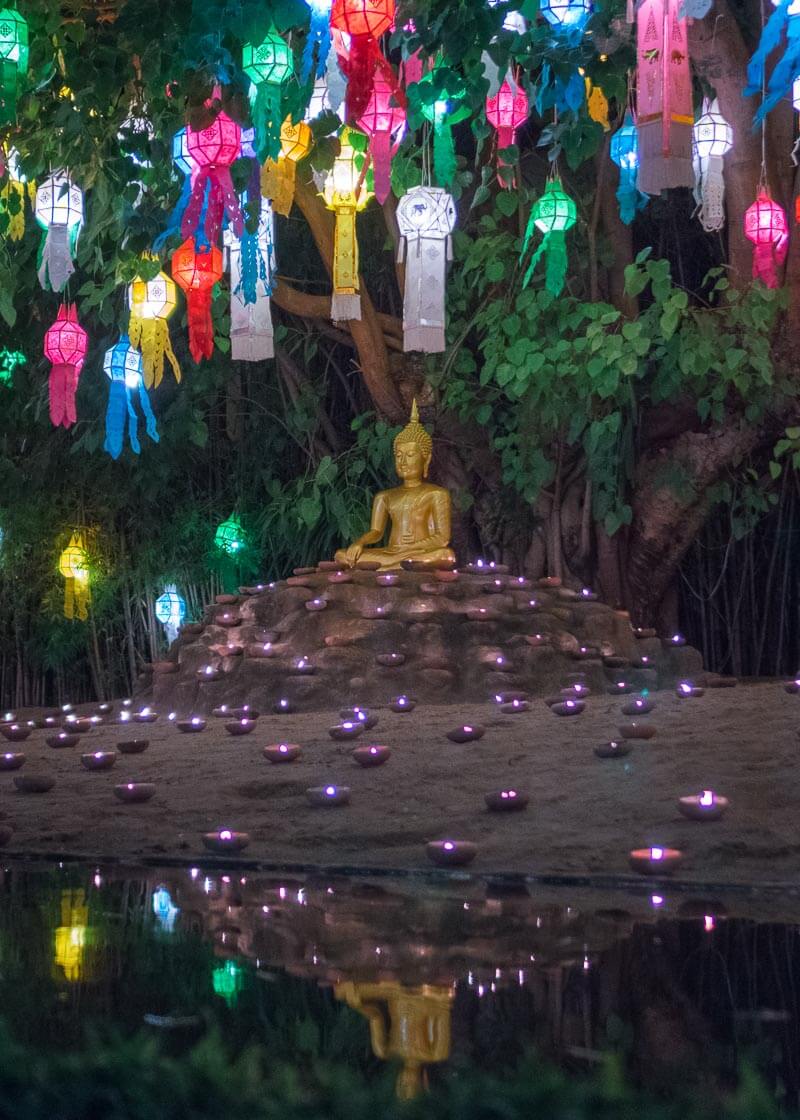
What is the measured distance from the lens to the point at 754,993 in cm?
159

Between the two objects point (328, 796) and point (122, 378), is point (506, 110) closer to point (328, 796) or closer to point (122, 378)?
point (122, 378)

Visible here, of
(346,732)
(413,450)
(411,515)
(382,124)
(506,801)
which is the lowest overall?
(506,801)

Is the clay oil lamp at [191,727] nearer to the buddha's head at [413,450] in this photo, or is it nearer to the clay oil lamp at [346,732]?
the clay oil lamp at [346,732]

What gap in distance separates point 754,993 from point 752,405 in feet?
17.5

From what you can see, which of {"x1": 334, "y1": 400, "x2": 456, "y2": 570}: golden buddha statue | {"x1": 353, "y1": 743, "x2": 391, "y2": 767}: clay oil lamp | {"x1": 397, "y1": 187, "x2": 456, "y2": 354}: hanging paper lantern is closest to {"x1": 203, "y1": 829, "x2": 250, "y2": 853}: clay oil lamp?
{"x1": 353, "y1": 743, "x2": 391, "y2": 767}: clay oil lamp

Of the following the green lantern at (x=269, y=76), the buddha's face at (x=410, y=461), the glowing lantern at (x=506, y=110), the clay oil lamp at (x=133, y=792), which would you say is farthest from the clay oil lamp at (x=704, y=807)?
the buddha's face at (x=410, y=461)

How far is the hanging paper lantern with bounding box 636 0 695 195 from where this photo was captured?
3727 millimetres

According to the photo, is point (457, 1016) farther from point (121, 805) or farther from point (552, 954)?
point (121, 805)

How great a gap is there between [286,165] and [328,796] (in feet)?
7.47

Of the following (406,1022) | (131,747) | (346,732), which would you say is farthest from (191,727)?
(406,1022)

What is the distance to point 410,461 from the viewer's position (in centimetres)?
696

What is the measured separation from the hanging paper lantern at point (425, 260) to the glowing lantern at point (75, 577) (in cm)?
444

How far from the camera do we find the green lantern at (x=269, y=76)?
349 cm

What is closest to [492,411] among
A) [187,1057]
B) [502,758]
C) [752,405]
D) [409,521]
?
[409,521]
